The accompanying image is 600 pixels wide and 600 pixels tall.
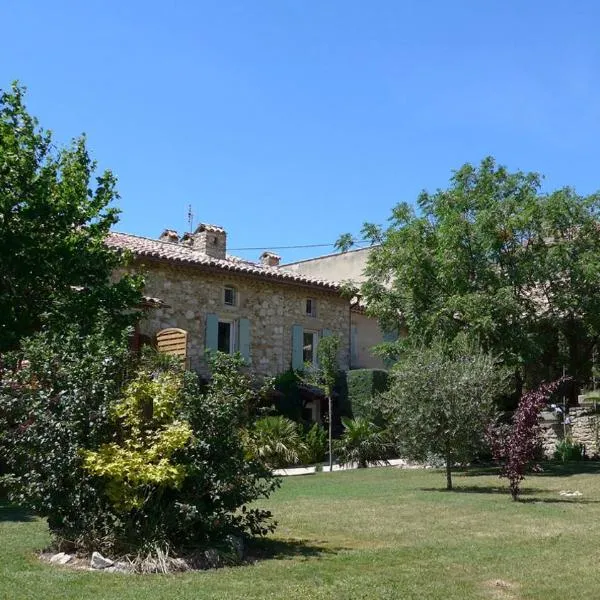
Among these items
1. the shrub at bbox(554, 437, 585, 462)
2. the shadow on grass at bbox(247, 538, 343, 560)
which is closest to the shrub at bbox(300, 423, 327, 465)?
the shrub at bbox(554, 437, 585, 462)

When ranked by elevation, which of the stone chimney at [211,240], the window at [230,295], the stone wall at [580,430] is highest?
the stone chimney at [211,240]

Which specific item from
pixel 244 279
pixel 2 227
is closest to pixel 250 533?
pixel 2 227

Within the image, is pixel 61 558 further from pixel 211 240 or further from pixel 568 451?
pixel 211 240

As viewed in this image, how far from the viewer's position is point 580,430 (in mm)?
23859

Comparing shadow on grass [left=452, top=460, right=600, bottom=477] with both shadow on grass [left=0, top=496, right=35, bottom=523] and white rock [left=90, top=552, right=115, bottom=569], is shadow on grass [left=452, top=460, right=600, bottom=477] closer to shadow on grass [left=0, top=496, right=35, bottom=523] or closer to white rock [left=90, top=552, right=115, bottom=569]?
shadow on grass [left=0, top=496, right=35, bottom=523]

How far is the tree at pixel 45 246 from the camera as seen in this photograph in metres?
14.4

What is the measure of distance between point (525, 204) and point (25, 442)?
16.6 metres

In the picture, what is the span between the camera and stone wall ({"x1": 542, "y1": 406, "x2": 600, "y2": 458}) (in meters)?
23.5

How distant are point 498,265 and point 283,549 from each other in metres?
14.8

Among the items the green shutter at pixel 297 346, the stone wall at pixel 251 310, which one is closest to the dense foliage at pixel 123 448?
the stone wall at pixel 251 310

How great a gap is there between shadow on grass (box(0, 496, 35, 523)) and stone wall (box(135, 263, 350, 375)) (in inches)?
437

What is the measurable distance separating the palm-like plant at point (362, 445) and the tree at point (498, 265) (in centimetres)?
305

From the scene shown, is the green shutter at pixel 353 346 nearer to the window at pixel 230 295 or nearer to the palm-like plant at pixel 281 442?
the window at pixel 230 295

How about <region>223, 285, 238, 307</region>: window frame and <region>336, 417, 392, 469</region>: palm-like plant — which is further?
<region>223, 285, 238, 307</region>: window frame
